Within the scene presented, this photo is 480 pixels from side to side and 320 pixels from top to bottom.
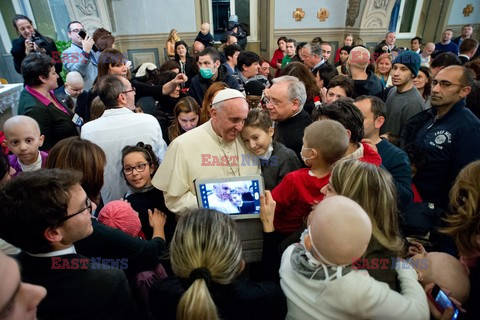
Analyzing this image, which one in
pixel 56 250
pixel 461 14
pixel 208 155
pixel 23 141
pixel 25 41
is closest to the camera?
pixel 56 250

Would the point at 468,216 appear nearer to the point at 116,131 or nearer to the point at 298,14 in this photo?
the point at 116,131

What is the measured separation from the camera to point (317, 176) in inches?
65.6

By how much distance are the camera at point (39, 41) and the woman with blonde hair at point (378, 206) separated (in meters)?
4.81

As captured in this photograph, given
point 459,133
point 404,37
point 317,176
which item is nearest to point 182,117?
point 317,176

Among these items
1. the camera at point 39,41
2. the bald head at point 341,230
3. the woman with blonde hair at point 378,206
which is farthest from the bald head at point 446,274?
the camera at point 39,41

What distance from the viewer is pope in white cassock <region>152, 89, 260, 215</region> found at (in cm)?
183

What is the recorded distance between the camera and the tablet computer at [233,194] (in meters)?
1.59

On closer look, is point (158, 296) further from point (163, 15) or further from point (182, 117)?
point (163, 15)

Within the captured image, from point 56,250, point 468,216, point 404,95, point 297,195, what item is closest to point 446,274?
point 468,216

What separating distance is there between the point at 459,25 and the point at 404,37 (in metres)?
1.71

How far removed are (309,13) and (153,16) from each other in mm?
4503

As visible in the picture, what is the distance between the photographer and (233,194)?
1.62 metres

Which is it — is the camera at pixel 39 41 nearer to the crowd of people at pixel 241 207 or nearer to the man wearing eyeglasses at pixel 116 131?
the crowd of people at pixel 241 207

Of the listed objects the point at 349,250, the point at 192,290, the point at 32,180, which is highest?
the point at 32,180
